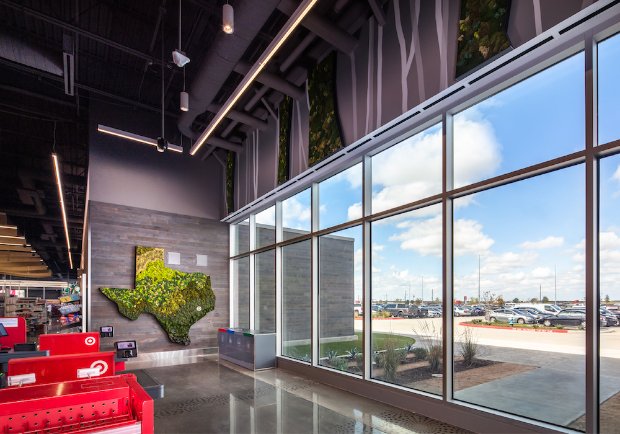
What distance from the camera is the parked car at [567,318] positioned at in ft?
11.5

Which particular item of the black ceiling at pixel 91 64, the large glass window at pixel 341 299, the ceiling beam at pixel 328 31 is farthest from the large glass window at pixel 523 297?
the black ceiling at pixel 91 64

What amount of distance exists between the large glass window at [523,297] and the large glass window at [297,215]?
11.7 feet

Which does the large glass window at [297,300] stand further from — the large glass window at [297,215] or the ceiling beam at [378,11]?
the ceiling beam at [378,11]

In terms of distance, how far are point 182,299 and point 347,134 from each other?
647 centimetres

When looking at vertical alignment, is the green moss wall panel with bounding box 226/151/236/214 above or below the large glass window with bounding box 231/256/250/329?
above

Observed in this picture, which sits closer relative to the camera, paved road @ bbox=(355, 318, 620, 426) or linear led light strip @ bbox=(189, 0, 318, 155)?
paved road @ bbox=(355, 318, 620, 426)

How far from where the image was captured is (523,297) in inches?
161

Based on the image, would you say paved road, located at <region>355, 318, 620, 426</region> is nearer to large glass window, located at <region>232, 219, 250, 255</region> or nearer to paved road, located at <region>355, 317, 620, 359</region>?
paved road, located at <region>355, 317, 620, 359</region>

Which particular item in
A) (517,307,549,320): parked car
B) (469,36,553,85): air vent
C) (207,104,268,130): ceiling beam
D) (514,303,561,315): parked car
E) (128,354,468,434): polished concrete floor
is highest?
(207,104,268,130): ceiling beam

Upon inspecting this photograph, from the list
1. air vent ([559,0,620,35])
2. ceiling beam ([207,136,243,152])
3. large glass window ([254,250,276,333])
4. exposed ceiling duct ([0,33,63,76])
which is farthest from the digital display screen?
ceiling beam ([207,136,243,152])

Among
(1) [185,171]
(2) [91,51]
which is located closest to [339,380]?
(1) [185,171]

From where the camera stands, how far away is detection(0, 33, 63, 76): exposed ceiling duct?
6.38 metres

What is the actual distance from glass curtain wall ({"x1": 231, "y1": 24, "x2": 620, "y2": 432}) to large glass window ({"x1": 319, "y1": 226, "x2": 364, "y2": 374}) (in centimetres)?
4

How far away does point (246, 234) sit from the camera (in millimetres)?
10352
